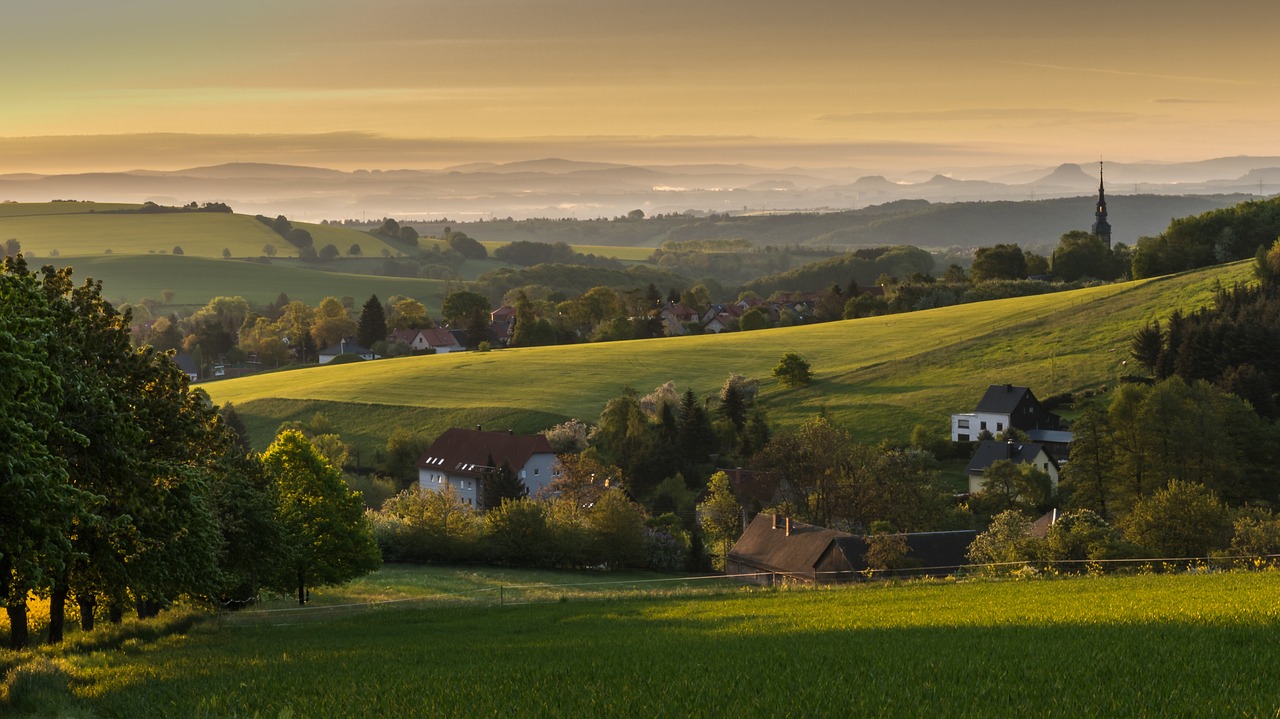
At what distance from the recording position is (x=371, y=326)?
15725 cm

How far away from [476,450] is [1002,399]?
132 ft

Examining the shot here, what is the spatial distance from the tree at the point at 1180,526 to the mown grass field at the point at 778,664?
22.7m

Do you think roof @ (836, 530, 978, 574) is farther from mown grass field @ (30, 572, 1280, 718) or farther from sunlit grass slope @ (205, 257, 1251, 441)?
mown grass field @ (30, 572, 1280, 718)

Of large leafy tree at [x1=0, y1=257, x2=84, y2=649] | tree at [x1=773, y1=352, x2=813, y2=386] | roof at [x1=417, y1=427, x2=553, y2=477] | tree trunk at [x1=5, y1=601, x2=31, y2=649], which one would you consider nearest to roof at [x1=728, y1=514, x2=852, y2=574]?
roof at [x1=417, y1=427, x2=553, y2=477]

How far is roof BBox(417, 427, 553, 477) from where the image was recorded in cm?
8788

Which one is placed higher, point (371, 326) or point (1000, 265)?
point (1000, 265)

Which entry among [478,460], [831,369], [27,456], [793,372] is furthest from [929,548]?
[27,456]

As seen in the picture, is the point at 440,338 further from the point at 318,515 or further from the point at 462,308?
the point at 318,515

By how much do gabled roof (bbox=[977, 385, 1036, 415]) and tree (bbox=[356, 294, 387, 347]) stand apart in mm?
93387

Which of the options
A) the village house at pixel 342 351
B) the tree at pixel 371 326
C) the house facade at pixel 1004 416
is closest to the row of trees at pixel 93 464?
the house facade at pixel 1004 416

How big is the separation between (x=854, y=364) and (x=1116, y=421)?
3713cm

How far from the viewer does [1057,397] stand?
8575 centimetres

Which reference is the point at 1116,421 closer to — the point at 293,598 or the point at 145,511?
the point at 293,598

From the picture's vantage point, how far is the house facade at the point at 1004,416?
81.8m
